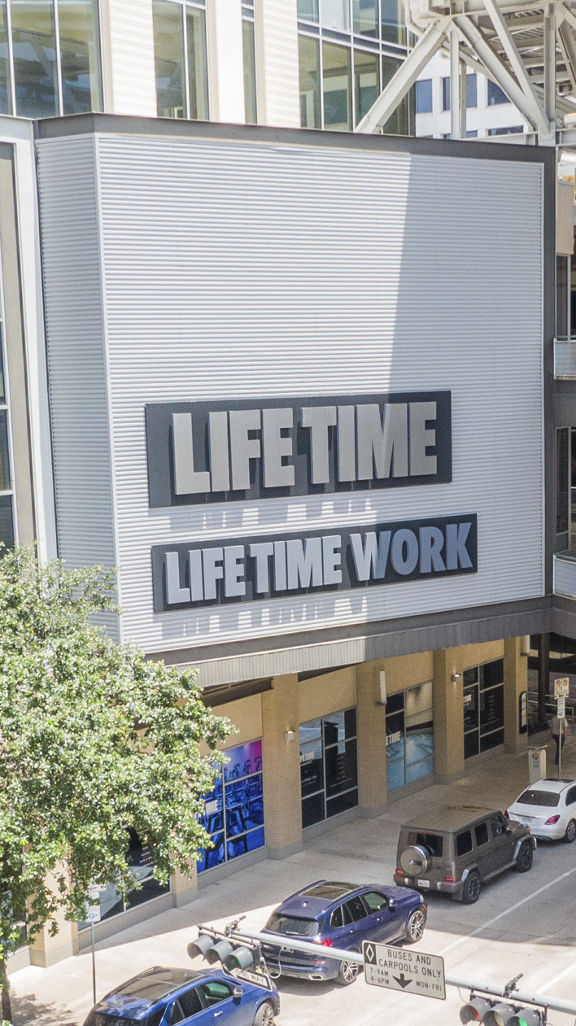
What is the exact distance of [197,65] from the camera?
31.1 m

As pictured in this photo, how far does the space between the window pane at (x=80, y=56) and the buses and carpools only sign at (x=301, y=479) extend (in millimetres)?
7904

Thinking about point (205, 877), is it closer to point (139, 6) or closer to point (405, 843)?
point (405, 843)

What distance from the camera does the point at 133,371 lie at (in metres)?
24.8

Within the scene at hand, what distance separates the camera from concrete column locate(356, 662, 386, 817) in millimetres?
33469

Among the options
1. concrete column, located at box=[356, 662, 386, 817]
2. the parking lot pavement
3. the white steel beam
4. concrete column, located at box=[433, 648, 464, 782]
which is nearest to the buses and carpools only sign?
concrete column, located at box=[356, 662, 386, 817]

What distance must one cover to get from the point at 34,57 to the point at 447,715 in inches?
817

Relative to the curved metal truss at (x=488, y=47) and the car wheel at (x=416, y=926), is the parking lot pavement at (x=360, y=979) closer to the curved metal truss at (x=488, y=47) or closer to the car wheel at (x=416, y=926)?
the car wheel at (x=416, y=926)

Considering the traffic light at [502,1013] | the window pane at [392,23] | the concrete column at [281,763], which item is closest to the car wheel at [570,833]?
the concrete column at [281,763]

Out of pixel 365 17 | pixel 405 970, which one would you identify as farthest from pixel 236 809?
pixel 365 17

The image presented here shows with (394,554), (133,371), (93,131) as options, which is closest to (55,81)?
(93,131)

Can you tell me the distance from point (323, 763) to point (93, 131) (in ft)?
55.5

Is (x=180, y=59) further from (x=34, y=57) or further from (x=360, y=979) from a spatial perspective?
(x=360, y=979)

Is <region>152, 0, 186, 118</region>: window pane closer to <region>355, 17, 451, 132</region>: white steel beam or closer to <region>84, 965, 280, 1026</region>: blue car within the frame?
<region>355, 17, 451, 132</region>: white steel beam

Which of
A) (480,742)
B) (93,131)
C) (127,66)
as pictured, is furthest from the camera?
(480,742)
